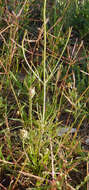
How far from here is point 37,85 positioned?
6.20 ft

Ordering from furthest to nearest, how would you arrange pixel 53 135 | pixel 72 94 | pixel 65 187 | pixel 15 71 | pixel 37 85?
1. pixel 15 71
2. pixel 37 85
3. pixel 72 94
4. pixel 53 135
5. pixel 65 187

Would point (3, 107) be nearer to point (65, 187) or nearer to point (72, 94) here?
point (72, 94)

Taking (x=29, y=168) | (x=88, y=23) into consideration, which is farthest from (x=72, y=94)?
(x=88, y=23)

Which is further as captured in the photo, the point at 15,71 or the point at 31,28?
the point at 31,28

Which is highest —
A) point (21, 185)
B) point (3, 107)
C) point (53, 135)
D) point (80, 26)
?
point (80, 26)

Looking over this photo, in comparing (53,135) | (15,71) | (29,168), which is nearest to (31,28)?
(15,71)

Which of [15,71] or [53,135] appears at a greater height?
[15,71]

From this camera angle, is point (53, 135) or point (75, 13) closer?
point (53, 135)

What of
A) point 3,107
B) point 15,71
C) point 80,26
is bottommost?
point 3,107

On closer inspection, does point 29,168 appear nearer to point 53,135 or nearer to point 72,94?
point 53,135

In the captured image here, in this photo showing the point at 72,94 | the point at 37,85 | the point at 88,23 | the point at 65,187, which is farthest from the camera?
the point at 88,23

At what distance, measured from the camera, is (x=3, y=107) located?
1788 mm

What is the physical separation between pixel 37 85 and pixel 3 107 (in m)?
0.28

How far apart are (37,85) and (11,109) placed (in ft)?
0.79
